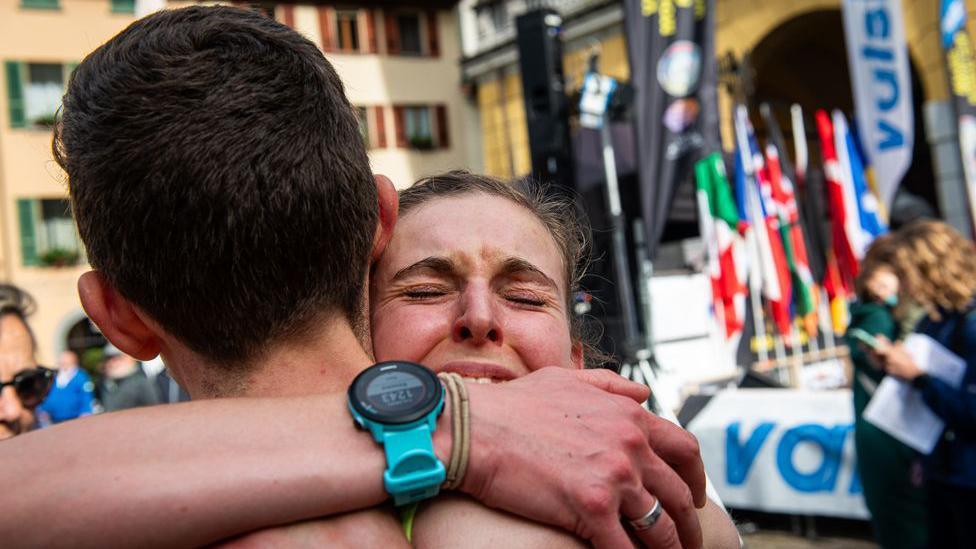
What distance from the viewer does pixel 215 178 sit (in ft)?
2.97

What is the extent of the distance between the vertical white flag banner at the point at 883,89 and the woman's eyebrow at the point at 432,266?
21.8 feet

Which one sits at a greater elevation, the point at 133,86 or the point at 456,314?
the point at 133,86

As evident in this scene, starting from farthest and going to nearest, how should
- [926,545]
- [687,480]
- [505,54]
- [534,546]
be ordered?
[505,54] → [926,545] → [687,480] → [534,546]

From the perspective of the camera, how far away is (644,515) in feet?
3.39

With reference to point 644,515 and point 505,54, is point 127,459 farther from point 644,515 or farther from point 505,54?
point 505,54

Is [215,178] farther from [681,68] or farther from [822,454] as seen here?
[681,68]

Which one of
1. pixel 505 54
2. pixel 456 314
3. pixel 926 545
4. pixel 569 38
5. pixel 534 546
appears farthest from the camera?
pixel 505 54

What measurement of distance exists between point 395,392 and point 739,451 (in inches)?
217

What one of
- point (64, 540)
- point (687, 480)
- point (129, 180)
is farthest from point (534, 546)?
point (129, 180)

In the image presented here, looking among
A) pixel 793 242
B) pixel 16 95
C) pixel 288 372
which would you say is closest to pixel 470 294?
pixel 288 372

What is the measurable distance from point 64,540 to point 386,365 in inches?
13.9

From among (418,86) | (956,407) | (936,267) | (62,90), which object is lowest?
(956,407)

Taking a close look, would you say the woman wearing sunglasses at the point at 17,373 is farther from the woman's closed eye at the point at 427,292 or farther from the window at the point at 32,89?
the window at the point at 32,89

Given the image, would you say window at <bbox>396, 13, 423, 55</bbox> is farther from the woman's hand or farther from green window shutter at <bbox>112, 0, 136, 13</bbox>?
the woman's hand
